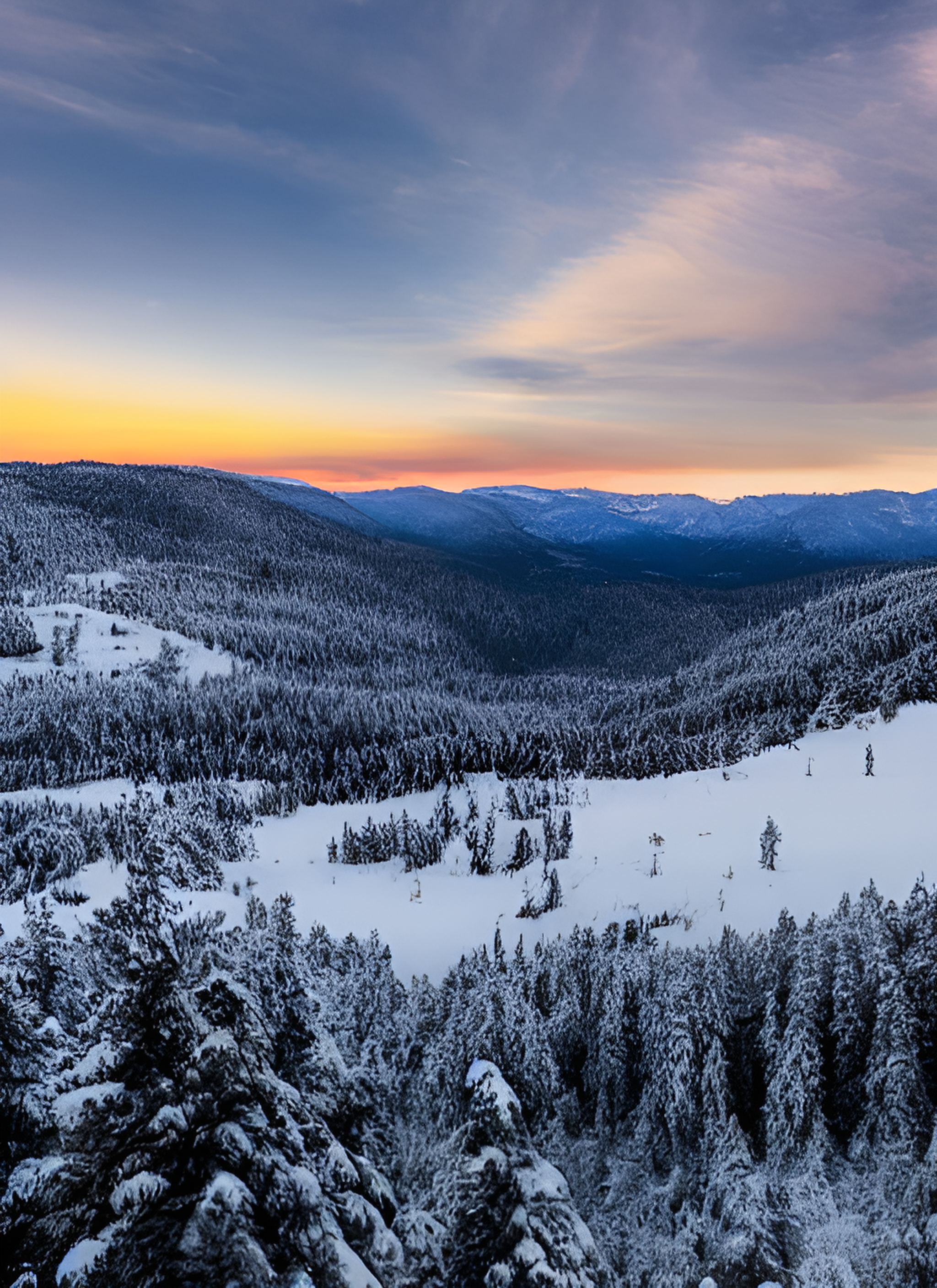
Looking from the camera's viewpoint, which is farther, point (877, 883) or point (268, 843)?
point (268, 843)

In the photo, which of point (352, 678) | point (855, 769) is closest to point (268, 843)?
point (855, 769)

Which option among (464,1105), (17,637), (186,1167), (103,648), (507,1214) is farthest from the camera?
(103,648)

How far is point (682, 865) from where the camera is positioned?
27.3m

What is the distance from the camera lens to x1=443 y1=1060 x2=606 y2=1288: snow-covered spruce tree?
10.2m

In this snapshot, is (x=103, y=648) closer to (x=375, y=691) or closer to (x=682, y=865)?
(x=375, y=691)

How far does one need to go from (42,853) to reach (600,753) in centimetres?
4147

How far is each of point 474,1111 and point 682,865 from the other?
17.4m

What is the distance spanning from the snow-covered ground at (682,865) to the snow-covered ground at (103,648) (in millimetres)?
79057

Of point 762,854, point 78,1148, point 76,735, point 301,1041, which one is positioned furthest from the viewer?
point 76,735

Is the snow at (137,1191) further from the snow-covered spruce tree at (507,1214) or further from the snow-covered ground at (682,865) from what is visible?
the snow-covered ground at (682,865)

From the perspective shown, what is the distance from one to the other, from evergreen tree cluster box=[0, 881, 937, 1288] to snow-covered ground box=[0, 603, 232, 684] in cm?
9522

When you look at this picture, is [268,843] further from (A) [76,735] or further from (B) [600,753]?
(A) [76,735]

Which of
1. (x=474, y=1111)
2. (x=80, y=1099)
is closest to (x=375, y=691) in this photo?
(x=474, y=1111)

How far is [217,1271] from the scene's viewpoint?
27.3 feet
